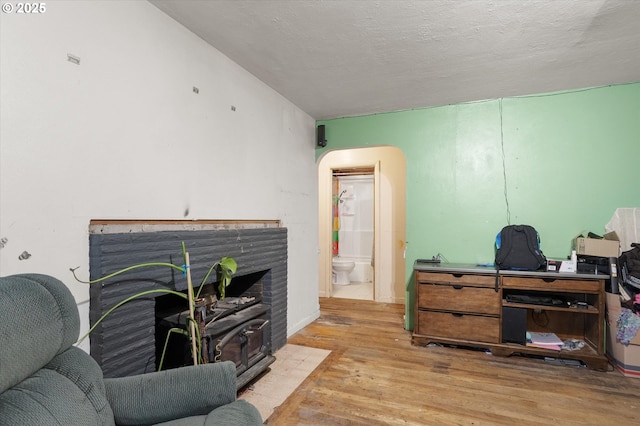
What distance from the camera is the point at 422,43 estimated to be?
2305 millimetres

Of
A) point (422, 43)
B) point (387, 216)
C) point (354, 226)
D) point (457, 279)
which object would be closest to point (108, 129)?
point (422, 43)

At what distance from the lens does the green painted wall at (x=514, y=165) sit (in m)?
3.06

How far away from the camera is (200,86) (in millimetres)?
2258

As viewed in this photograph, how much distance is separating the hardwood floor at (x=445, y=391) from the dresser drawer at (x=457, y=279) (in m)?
0.64

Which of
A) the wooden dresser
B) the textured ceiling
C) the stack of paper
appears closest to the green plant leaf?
the textured ceiling

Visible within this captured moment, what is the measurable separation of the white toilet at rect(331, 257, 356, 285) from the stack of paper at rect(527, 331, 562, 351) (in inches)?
122

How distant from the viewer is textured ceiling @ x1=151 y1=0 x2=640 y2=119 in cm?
192

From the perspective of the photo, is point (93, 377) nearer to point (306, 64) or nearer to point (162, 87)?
point (162, 87)

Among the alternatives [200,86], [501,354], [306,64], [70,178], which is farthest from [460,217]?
[70,178]

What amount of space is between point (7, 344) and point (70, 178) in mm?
826

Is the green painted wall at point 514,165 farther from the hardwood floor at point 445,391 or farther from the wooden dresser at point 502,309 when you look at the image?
the hardwood floor at point 445,391

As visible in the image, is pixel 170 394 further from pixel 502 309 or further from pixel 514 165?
pixel 514 165

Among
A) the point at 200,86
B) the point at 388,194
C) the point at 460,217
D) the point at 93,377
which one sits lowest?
the point at 93,377

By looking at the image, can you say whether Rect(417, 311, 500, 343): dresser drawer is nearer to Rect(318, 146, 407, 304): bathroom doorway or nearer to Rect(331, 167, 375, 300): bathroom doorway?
Rect(318, 146, 407, 304): bathroom doorway
